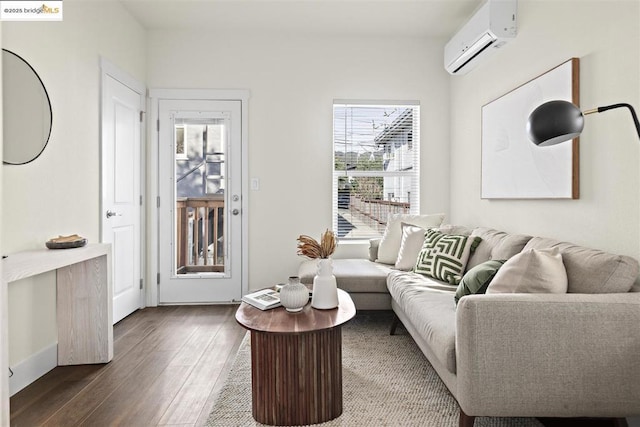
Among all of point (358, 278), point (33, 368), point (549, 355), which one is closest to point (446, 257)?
point (358, 278)

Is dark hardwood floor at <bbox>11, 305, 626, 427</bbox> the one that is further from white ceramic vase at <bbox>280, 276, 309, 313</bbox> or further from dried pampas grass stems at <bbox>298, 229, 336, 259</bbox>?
dried pampas grass stems at <bbox>298, 229, 336, 259</bbox>

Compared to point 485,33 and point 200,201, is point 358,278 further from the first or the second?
point 485,33

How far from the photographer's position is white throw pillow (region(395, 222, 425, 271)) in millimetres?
3166

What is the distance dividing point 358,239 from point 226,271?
1408mm

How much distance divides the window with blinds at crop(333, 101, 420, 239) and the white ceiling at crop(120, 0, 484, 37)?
0.75 metres

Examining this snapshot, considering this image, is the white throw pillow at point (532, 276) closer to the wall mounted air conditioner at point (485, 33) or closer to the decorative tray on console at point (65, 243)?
the wall mounted air conditioner at point (485, 33)

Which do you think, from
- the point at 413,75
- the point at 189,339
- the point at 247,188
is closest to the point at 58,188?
the point at 189,339

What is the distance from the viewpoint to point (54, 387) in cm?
211

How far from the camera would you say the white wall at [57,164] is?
6.81 feet

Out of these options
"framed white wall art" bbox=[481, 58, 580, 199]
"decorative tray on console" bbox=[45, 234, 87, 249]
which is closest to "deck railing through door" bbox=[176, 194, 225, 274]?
"decorative tray on console" bbox=[45, 234, 87, 249]

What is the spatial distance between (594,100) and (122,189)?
3471 millimetres

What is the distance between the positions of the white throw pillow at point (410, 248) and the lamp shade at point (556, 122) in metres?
1.79

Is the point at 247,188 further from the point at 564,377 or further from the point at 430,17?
the point at 564,377

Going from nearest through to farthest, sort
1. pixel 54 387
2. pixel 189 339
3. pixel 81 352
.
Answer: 1. pixel 54 387
2. pixel 81 352
3. pixel 189 339
